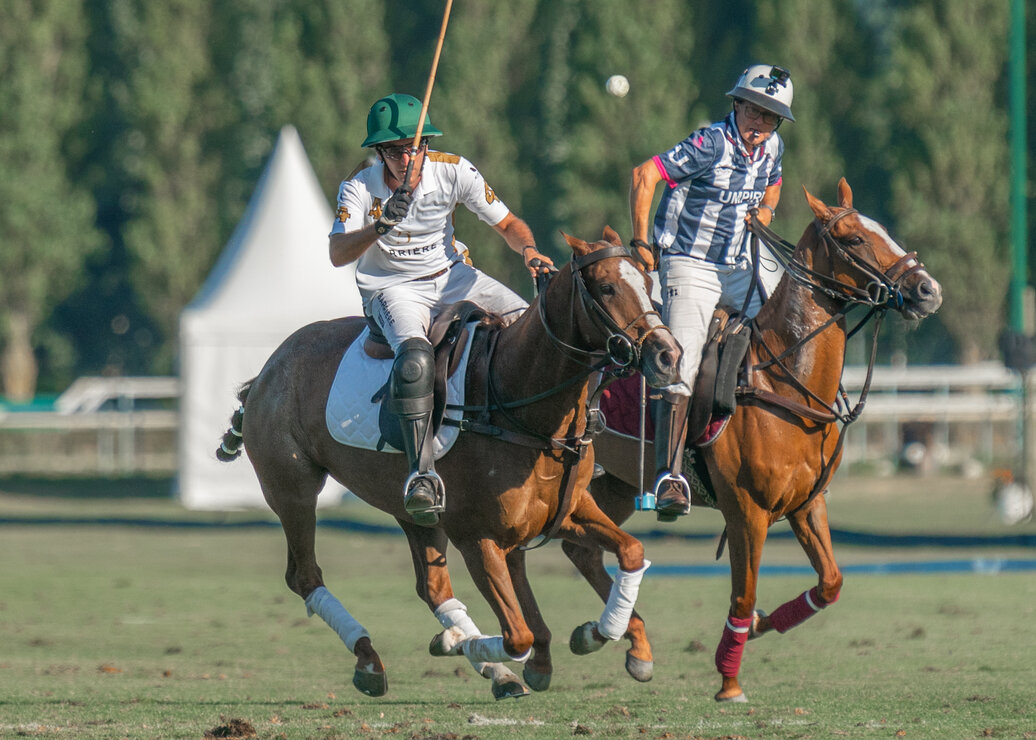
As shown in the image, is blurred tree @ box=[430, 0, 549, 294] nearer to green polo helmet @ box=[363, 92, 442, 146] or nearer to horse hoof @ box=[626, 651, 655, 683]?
green polo helmet @ box=[363, 92, 442, 146]

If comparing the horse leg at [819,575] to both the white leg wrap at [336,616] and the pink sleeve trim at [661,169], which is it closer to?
the pink sleeve trim at [661,169]

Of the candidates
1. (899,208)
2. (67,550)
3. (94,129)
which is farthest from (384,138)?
(94,129)

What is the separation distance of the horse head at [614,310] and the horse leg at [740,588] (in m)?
1.62

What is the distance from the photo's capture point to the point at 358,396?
299 inches

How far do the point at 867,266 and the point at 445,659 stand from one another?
4.13 metres

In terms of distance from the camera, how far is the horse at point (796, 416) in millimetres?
7914

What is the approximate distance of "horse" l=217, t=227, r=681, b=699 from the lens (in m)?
6.61

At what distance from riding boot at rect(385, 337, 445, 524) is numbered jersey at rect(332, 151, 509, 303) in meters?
0.68

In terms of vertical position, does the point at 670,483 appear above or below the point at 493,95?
below

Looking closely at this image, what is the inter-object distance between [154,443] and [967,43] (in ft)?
67.2

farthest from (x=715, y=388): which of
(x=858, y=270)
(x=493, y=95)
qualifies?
(x=493, y=95)

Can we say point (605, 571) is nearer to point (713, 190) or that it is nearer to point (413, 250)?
point (413, 250)

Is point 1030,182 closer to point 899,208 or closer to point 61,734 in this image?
point 899,208

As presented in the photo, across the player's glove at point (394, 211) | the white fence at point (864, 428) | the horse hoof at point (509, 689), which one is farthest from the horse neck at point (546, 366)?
the white fence at point (864, 428)
